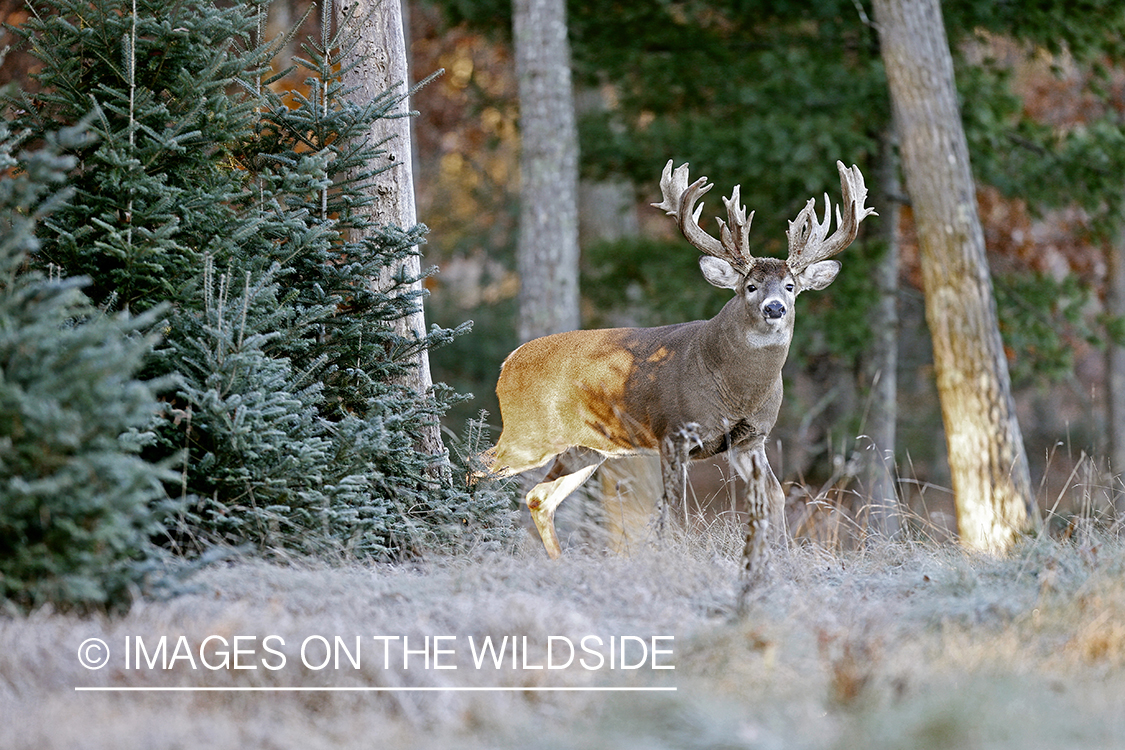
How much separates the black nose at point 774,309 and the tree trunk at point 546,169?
4.36 meters

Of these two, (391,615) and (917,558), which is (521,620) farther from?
(917,558)

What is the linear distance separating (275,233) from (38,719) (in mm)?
2984

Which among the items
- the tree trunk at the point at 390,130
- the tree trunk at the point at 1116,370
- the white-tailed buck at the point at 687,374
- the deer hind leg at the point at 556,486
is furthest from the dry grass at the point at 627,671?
the tree trunk at the point at 1116,370

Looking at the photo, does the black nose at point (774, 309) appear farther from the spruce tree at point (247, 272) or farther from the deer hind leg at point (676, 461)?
the spruce tree at point (247, 272)

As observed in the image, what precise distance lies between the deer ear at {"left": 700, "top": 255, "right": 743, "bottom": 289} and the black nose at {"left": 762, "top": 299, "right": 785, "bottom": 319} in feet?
1.35

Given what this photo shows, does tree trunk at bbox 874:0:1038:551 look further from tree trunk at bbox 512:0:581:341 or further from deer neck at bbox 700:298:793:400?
tree trunk at bbox 512:0:581:341

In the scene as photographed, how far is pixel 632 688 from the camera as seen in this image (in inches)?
143

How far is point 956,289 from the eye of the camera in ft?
28.1

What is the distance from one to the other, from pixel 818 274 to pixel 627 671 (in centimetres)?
344

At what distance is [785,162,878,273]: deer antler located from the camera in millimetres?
6355

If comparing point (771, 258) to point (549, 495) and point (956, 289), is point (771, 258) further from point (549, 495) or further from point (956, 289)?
point (956, 289)

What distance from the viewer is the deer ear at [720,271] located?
644 centimetres

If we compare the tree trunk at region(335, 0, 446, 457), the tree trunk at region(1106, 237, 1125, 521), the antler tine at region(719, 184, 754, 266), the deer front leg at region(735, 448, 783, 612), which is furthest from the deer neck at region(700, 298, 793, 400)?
the tree trunk at region(1106, 237, 1125, 521)

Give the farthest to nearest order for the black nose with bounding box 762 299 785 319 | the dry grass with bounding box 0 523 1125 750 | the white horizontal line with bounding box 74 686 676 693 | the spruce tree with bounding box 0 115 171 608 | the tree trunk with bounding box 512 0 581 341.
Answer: the tree trunk with bounding box 512 0 581 341 < the black nose with bounding box 762 299 785 319 < the spruce tree with bounding box 0 115 171 608 < the white horizontal line with bounding box 74 686 676 693 < the dry grass with bounding box 0 523 1125 750
